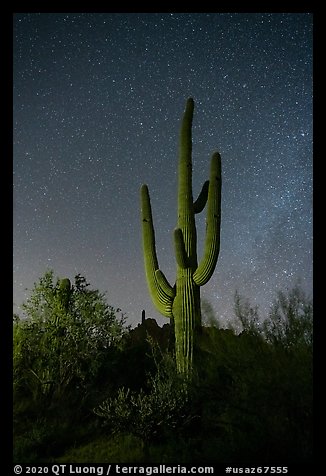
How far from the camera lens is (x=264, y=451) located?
5.56m

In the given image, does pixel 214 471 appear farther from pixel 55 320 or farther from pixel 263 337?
pixel 55 320

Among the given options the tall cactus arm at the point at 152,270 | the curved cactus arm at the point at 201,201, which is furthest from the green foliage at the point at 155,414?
the curved cactus arm at the point at 201,201

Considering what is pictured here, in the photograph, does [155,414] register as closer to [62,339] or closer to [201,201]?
[62,339]

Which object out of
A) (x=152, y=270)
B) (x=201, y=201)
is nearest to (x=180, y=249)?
(x=152, y=270)

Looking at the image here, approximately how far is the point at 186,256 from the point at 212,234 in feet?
2.17

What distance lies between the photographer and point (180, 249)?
8883mm

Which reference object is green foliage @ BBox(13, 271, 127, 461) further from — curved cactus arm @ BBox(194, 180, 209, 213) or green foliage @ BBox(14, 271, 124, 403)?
curved cactus arm @ BBox(194, 180, 209, 213)

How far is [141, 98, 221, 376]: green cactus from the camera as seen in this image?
872 centimetres

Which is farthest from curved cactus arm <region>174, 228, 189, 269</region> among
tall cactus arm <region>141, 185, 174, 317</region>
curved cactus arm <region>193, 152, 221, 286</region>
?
tall cactus arm <region>141, 185, 174, 317</region>

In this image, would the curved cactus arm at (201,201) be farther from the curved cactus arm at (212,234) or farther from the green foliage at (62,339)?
the green foliage at (62,339)

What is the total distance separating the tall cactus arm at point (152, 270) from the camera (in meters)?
9.31

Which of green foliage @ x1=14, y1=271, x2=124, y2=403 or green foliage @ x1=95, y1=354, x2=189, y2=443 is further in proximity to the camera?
green foliage @ x1=14, y1=271, x2=124, y2=403

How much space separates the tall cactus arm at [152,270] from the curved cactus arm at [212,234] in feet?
2.42

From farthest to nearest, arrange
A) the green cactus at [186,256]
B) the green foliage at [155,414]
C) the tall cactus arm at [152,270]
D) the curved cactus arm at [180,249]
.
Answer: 1. the tall cactus arm at [152,270]
2. the curved cactus arm at [180,249]
3. the green cactus at [186,256]
4. the green foliage at [155,414]
